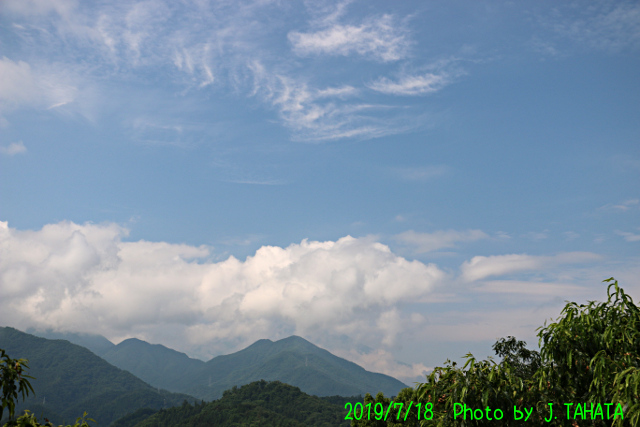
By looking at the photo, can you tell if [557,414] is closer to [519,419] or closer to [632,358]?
[519,419]

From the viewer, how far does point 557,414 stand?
1004 centimetres

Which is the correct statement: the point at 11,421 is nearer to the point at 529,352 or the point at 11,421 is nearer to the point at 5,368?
the point at 5,368

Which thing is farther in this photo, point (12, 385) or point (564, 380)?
point (564, 380)

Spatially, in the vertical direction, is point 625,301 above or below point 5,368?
above

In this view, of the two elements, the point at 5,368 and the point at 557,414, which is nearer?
the point at 5,368

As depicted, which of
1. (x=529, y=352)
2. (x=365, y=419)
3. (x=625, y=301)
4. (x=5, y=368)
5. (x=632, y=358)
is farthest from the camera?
(x=529, y=352)

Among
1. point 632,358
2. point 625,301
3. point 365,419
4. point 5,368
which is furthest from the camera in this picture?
point 365,419

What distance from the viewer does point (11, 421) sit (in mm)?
8805

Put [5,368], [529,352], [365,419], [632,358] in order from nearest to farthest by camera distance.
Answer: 1. [5,368]
2. [632,358]
3. [365,419]
4. [529,352]

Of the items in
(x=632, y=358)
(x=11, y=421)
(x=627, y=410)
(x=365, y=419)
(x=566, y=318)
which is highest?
(x=566, y=318)

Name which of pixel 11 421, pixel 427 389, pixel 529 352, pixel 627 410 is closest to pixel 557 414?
pixel 627 410

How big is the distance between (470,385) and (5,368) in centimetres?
888

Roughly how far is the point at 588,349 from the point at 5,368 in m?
12.0

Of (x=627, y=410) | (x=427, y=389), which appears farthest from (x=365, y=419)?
(x=627, y=410)
